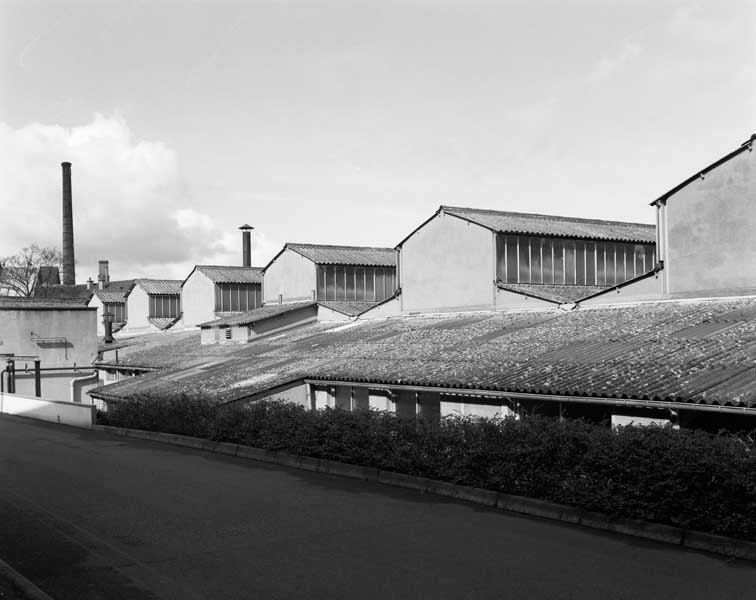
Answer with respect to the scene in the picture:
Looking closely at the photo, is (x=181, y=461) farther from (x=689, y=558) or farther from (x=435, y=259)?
(x=435, y=259)

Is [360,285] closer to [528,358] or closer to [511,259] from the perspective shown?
[511,259]

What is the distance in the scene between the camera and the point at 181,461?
63.1 feet

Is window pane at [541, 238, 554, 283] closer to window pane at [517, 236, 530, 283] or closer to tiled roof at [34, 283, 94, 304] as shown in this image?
window pane at [517, 236, 530, 283]

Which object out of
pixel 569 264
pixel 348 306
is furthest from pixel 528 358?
pixel 348 306

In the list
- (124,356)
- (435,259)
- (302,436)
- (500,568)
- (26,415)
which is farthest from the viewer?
(124,356)

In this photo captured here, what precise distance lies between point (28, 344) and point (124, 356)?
5.76m

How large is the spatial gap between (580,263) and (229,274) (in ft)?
99.0

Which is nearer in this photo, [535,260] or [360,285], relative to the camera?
[535,260]

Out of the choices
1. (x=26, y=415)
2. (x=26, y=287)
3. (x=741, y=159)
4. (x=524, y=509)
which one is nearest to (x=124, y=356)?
(x=26, y=415)

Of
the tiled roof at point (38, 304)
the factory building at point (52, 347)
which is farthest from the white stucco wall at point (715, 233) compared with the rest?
the tiled roof at point (38, 304)

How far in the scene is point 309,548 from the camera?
10.5 meters

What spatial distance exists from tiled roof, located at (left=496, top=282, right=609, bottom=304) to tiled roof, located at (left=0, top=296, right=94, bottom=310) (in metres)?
28.5

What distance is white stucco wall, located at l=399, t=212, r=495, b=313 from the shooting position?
3441 cm

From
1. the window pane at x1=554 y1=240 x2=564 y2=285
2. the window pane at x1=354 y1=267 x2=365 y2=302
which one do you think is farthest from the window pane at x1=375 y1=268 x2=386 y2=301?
the window pane at x1=554 y1=240 x2=564 y2=285
